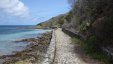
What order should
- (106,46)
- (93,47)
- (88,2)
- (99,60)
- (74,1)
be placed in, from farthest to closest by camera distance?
(74,1) < (88,2) < (93,47) < (106,46) < (99,60)

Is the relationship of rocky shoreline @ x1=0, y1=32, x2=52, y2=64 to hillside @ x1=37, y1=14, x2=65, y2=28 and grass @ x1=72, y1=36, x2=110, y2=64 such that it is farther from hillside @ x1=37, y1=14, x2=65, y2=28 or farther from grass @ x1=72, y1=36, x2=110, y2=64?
hillside @ x1=37, y1=14, x2=65, y2=28

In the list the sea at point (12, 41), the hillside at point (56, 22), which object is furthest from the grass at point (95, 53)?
the hillside at point (56, 22)

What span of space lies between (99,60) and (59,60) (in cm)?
226

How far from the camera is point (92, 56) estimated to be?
1312 centimetres

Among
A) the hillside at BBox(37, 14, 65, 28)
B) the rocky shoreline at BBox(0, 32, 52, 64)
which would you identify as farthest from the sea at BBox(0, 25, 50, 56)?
the hillside at BBox(37, 14, 65, 28)

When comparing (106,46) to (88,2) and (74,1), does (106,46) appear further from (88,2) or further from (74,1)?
(74,1)

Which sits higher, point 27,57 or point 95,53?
point 95,53

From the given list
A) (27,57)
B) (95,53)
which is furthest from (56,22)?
(95,53)

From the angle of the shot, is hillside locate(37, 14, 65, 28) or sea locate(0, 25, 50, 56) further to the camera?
hillside locate(37, 14, 65, 28)

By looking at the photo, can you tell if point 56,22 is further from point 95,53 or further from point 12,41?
point 95,53

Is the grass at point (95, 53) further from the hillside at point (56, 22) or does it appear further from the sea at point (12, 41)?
the hillside at point (56, 22)

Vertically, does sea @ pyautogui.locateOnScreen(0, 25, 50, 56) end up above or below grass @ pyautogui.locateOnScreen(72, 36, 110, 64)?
below

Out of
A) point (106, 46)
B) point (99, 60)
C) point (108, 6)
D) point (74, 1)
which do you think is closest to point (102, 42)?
point (106, 46)

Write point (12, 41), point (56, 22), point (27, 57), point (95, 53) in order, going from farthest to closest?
point (56, 22), point (12, 41), point (27, 57), point (95, 53)
